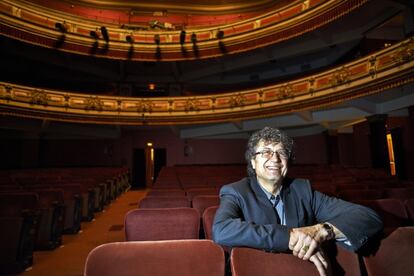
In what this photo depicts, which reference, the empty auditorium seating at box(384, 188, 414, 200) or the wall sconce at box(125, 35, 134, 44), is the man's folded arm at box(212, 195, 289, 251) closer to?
the empty auditorium seating at box(384, 188, 414, 200)

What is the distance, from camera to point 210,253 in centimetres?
105

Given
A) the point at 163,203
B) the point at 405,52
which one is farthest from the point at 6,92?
the point at 405,52

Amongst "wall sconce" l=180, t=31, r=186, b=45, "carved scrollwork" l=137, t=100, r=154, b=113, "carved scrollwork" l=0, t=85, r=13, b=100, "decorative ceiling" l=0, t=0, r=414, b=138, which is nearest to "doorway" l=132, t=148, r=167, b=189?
"decorative ceiling" l=0, t=0, r=414, b=138

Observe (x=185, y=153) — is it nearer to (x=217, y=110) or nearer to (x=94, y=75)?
(x=217, y=110)

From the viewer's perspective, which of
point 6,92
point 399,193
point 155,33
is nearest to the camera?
point 399,193

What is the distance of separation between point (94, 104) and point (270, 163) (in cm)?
1063

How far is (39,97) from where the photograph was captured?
9406 mm

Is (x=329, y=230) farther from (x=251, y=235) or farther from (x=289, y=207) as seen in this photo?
(x=251, y=235)

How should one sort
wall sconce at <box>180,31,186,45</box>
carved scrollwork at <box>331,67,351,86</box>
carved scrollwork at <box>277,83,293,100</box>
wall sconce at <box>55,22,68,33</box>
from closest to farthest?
carved scrollwork at <box>331,67,351,86</box>
carved scrollwork at <box>277,83,293,100</box>
wall sconce at <box>55,22,68,33</box>
wall sconce at <box>180,31,186,45</box>

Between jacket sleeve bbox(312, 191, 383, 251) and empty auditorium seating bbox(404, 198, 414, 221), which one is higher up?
jacket sleeve bbox(312, 191, 383, 251)

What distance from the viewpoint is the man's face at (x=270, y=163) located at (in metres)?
1.29

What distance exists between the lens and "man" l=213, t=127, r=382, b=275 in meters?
0.96

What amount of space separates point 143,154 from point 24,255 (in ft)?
35.5

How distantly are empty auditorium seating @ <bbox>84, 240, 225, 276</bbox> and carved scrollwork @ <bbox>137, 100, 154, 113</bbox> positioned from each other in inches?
411
